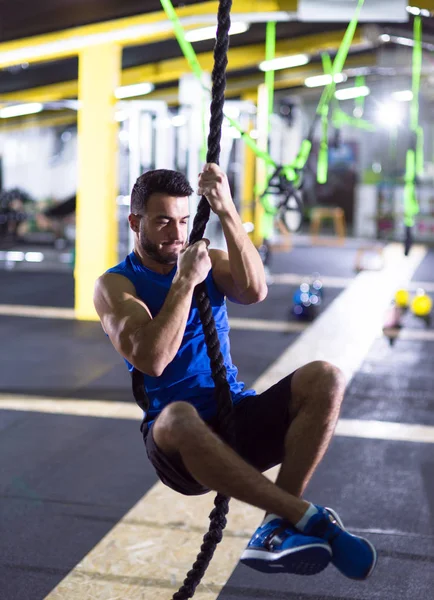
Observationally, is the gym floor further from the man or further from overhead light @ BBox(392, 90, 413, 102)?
overhead light @ BBox(392, 90, 413, 102)

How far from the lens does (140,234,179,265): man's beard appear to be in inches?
85.6

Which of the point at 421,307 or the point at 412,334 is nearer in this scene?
the point at 412,334

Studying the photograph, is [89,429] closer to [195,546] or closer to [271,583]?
[195,546]

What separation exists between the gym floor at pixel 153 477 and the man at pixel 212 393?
0.53 metres

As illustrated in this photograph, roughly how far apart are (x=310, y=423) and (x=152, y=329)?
445 millimetres

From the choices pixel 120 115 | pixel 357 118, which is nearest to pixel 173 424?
pixel 120 115

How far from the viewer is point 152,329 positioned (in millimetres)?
2006

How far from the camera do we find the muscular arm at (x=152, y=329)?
1.99m

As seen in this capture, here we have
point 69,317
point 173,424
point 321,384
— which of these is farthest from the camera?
point 69,317

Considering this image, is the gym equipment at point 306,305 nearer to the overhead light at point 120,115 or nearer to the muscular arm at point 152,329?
the overhead light at point 120,115

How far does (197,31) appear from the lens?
6668 mm

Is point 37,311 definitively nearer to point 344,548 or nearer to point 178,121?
point 178,121

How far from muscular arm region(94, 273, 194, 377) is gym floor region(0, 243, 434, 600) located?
0.74 m

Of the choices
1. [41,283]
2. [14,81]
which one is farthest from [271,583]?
[14,81]
